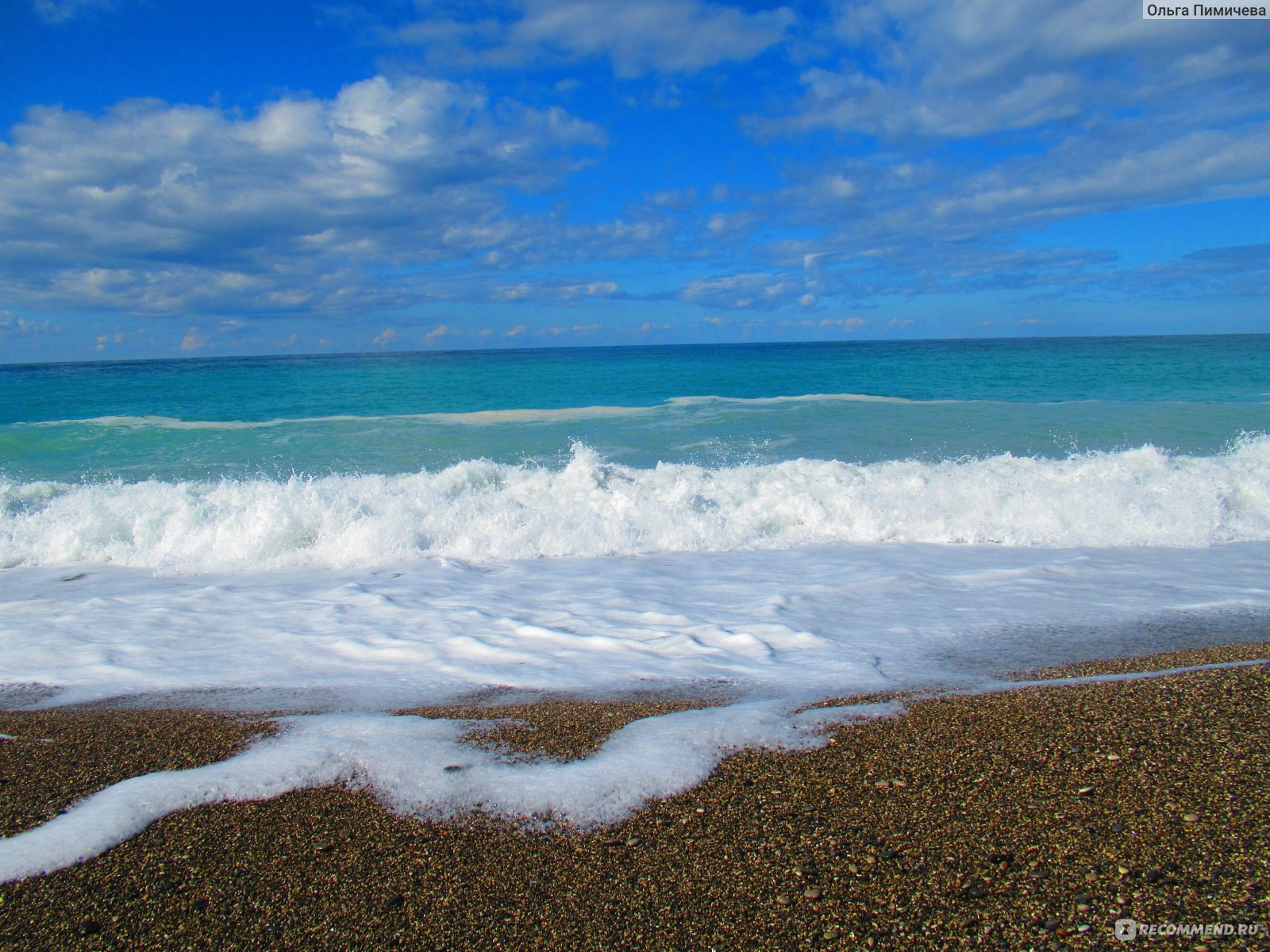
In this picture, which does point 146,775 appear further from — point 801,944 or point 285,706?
point 801,944

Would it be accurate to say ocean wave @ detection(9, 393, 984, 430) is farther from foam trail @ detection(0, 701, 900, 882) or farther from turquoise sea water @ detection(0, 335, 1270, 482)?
foam trail @ detection(0, 701, 900, 882)

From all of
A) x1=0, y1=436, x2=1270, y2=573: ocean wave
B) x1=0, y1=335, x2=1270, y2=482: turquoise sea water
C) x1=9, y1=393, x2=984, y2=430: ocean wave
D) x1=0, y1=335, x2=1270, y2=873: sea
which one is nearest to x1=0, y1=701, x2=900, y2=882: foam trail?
x1=0, y1=335, x2=1270, y2=873: sea

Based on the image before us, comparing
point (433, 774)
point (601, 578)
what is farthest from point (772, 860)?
point (601, 578)

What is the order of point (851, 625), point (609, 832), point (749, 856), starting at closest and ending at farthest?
point (749, 856) → point (609, 832) → point (851, 625)

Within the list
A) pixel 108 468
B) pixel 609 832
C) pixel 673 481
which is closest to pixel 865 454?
pixel 673 481

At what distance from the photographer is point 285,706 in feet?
14.2

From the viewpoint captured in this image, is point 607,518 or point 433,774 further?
point 607,518

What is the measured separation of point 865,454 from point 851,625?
993 centimetres

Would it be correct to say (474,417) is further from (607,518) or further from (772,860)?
(772,860)

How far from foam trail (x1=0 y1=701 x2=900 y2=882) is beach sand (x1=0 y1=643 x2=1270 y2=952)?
0.31 feet

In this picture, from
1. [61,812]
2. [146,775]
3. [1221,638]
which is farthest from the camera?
[1221,638]

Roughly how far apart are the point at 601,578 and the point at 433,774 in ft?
13.9

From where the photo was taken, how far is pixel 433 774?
315cm

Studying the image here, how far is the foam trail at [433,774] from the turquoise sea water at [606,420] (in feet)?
35.8
